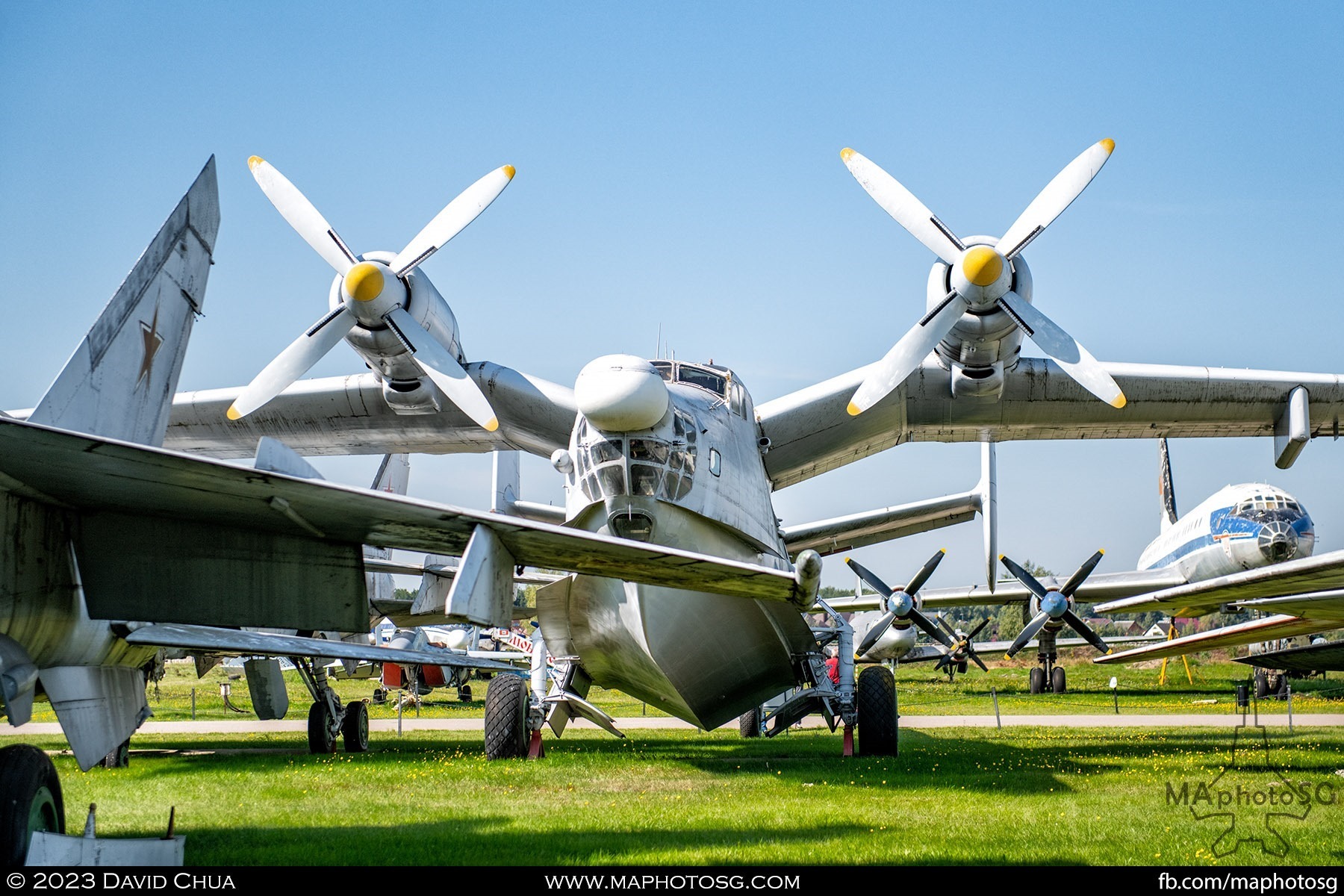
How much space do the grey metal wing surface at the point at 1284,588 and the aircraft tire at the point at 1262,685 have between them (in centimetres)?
2334

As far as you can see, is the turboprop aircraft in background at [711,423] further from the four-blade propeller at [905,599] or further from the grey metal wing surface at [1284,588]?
the four-blade propeller at [905,599]

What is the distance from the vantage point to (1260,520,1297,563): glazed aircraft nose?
2462cm

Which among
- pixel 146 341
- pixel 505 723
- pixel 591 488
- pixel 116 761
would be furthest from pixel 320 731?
pixel 146 341

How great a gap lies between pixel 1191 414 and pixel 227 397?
12.2 meters

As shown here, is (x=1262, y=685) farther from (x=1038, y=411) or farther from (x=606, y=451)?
(x=606, y=451)

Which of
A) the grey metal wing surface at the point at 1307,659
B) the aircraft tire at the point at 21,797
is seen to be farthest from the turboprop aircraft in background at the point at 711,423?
the grey metal wing surface at the point at 1307,659

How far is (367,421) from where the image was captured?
14.2m

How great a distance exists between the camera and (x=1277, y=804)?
7793 mm

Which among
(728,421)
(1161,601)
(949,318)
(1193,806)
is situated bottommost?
(1193,806)

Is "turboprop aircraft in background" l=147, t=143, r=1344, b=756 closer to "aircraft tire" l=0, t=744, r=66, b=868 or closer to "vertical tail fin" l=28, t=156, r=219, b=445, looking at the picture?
"vertical tail fin" l=28, t=156, r=219, b=445

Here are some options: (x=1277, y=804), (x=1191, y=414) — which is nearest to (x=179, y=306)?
(x=1277, y=804)

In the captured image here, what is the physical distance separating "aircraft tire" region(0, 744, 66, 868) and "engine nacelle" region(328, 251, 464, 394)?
749cm

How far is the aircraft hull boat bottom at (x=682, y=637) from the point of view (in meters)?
10.4
